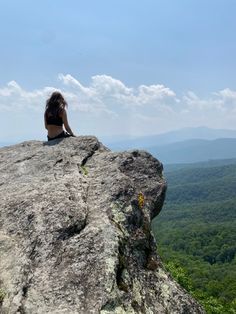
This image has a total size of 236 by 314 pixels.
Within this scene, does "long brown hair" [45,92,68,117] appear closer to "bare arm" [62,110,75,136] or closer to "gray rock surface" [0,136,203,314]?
"bare arm" [62,110,75,136]

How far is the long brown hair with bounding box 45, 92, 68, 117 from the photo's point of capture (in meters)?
14.4

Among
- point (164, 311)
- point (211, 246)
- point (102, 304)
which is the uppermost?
point (102, 304)

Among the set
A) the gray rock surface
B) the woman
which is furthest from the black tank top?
the gray rock surface

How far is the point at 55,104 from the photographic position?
14492 millimetres

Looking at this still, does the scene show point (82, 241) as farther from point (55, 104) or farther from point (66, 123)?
point (55, 104)

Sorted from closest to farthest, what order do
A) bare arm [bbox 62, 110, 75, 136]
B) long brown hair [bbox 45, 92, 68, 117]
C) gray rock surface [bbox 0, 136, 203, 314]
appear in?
gray rock surface [bbox 0, 136, 203, 314]
long brown hair [bbox 45, 92, 68, 117]
bare arm [bbox 62, 110, 75, 136]

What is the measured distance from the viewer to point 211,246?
180 m

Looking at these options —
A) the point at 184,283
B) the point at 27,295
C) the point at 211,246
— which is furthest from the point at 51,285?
the point at 211,246

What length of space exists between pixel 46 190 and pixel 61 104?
508 centimetres

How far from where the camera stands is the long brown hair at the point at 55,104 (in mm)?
14438

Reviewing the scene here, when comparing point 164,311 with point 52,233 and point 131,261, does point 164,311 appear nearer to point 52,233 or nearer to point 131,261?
point 131,261

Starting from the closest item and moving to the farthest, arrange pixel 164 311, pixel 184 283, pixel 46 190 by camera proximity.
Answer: pixel 164 311 < pixel 46 190 < pixel 184 283

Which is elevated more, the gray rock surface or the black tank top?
the black tank top

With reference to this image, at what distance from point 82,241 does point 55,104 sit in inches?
284
